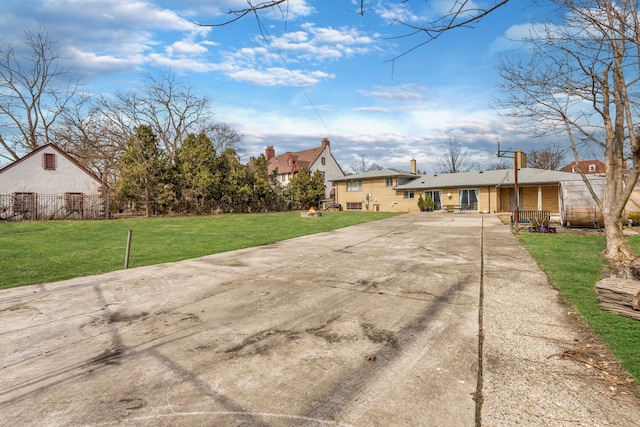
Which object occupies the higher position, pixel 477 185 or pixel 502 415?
pixel 477 185

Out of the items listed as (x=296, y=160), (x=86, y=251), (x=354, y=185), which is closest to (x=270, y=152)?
(x=296, y=160)

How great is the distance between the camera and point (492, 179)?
2922 cm

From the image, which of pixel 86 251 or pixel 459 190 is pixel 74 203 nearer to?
pixel 86 251

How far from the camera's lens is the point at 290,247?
1072cm

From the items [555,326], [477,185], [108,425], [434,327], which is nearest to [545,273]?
[555,326]

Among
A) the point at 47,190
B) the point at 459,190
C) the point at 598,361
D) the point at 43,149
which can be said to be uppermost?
the point at 43,149

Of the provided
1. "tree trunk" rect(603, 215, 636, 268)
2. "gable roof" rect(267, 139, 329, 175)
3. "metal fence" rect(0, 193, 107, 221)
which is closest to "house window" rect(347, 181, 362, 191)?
"gable roof" rect(267, 139, 329, 175)

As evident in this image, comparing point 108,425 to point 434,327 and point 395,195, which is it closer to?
point 434,327

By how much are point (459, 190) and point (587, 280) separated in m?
25.8

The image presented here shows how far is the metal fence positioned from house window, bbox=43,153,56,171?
7.04 ft

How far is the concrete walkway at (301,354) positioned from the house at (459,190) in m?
23.8

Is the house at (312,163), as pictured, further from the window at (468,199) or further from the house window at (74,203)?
the house window at (74,203)

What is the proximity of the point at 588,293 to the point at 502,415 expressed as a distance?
13.7 feet

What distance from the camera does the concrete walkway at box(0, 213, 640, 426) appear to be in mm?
2461
